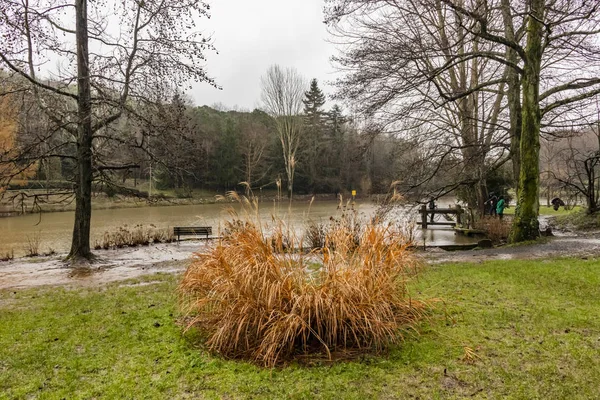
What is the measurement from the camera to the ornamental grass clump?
3553mm

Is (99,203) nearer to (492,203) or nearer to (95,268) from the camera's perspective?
(95,268)

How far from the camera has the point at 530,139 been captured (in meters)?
10.8

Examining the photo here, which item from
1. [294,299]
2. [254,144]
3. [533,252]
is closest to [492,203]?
[533,252]

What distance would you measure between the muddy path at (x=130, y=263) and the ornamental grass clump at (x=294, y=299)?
3491 millimetres

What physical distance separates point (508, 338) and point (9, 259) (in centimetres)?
1265

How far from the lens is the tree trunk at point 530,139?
35.2 feet

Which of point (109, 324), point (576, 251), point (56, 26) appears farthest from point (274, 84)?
point (109, 324)

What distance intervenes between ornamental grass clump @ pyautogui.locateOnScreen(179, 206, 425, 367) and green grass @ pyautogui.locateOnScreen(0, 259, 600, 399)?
215 mm

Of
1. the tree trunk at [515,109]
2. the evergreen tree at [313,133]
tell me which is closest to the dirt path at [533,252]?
the tree trunk at [515,109]

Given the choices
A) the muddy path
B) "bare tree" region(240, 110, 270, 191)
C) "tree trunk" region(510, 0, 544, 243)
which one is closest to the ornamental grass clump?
the muddy path

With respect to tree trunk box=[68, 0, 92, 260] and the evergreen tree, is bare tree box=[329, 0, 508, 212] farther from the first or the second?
the evergreen tree

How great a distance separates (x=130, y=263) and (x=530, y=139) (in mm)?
11024

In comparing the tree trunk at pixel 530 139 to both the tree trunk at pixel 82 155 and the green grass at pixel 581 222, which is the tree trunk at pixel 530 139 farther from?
the tree trunk at pixel 82 155

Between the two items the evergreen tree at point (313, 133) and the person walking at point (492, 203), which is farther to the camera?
the evergreen tree at point (313, 133)
